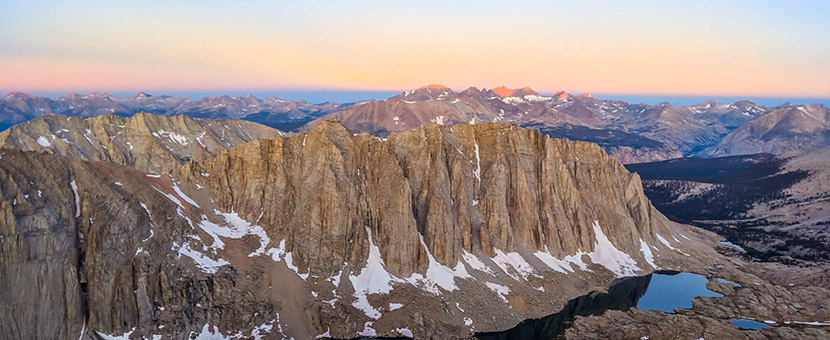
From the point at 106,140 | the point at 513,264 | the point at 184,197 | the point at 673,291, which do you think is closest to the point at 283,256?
the point at 184,197

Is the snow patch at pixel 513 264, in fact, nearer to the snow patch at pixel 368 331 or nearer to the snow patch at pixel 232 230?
the snow patch at pixel 368 331

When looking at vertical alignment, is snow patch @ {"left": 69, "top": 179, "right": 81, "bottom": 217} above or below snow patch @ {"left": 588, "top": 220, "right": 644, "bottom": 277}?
above

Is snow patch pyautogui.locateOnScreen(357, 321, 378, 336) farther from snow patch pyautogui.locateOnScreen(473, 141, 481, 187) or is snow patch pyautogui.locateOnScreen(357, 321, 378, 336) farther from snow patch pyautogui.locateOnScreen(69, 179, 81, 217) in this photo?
snow patch pyautogui.locateOnScreen(473, 141, 481, 187)

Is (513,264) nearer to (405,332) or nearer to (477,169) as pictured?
(477,169)

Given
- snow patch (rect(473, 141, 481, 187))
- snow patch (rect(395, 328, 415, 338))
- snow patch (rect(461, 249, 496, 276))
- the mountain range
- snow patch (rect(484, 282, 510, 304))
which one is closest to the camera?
the mountain range

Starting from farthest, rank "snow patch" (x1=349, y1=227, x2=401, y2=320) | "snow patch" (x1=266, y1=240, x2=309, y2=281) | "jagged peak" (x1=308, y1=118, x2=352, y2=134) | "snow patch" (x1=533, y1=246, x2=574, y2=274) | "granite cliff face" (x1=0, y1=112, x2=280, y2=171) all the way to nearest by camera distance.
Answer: "granite cliff face" (x1=0, y1=112, x2=280, y2=171) < "jagged peak" (x1=308, y1=118, x2=352, y2=134) < "snow patch" (x1=533, y1=246, x2=574, y2=274) < "snow patch" (x1=266, y1=240, x2=309, y2=281) < "snow patch" (x1=349, y1=227, x2=401, y2=320)

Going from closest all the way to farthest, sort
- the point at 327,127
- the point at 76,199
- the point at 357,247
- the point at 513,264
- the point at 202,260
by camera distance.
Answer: the point at 76,199
the point at 202,260
the point at 357,247
the point at 513,264
the point at 327,127

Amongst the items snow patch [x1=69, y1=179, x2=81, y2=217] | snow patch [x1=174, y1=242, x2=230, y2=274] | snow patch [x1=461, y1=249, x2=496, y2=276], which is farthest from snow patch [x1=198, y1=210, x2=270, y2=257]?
snow patch [x1=461, y1=249, x2=496, y2=276]
